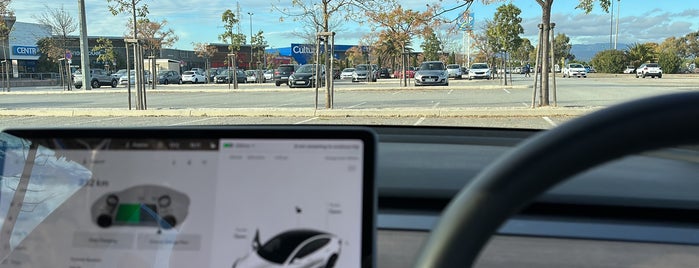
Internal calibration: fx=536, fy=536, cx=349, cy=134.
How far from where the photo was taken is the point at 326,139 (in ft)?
4.12

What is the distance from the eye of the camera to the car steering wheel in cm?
70

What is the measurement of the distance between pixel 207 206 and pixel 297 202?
0.23 metres

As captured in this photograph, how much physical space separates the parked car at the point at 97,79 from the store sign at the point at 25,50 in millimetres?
17681

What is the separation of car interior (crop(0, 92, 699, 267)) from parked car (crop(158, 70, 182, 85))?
48753 mm

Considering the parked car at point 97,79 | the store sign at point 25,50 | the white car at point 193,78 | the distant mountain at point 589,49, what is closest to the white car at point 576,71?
the distant mountain at point 589,49

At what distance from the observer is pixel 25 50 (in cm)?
5631

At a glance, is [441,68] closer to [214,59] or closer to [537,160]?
[537,160]

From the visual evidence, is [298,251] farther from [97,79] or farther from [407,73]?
[97,79]

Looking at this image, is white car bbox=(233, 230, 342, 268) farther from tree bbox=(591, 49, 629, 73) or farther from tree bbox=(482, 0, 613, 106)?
tree bbox=(591, 49, 629, 73)

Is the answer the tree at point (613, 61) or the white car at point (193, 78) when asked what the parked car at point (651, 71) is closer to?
the tree at point (613, 61)

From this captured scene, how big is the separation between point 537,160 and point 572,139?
2.1 inches

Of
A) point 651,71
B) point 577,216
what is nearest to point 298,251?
point 577,216

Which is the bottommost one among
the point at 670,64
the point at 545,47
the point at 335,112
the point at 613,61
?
the point at 335,112

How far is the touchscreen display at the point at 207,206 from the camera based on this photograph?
4.06 ft
